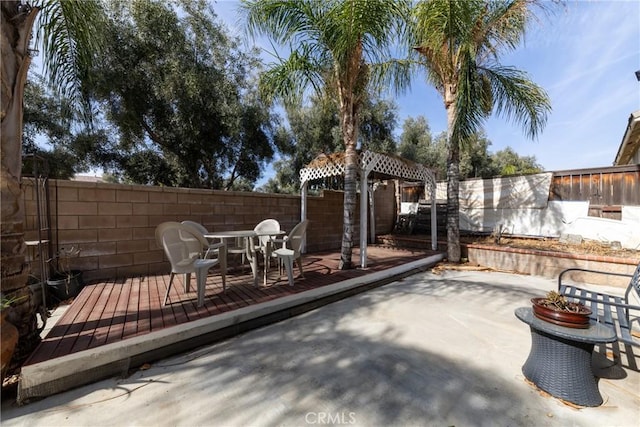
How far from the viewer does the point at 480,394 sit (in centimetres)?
192

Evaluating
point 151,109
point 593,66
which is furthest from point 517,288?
point 151,109

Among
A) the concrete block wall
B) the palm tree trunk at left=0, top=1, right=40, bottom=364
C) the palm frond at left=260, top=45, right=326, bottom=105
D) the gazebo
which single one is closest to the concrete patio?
the palm tree trunk at left=0, top=1, right=40, bottom=364

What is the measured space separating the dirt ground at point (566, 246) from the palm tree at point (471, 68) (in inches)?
72.4

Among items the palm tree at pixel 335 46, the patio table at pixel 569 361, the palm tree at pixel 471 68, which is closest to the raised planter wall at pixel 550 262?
the palm tree at pixel 471 68

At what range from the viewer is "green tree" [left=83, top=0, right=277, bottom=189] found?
6461 mm

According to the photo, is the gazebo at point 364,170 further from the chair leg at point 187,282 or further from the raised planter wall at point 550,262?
the chair leg at point 187,282

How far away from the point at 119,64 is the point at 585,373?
9378mm

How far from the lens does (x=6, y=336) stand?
182cm

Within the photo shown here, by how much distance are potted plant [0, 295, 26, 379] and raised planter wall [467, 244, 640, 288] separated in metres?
7.41

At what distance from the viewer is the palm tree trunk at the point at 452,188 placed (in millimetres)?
5941

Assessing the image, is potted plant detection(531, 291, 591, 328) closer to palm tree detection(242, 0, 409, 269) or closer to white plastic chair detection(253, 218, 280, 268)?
palm tree detection(242, 0, 409, 269)

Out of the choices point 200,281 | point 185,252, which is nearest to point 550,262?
point 200,281

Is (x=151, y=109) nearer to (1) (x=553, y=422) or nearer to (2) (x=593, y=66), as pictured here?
(1) (x=553, y=422)
